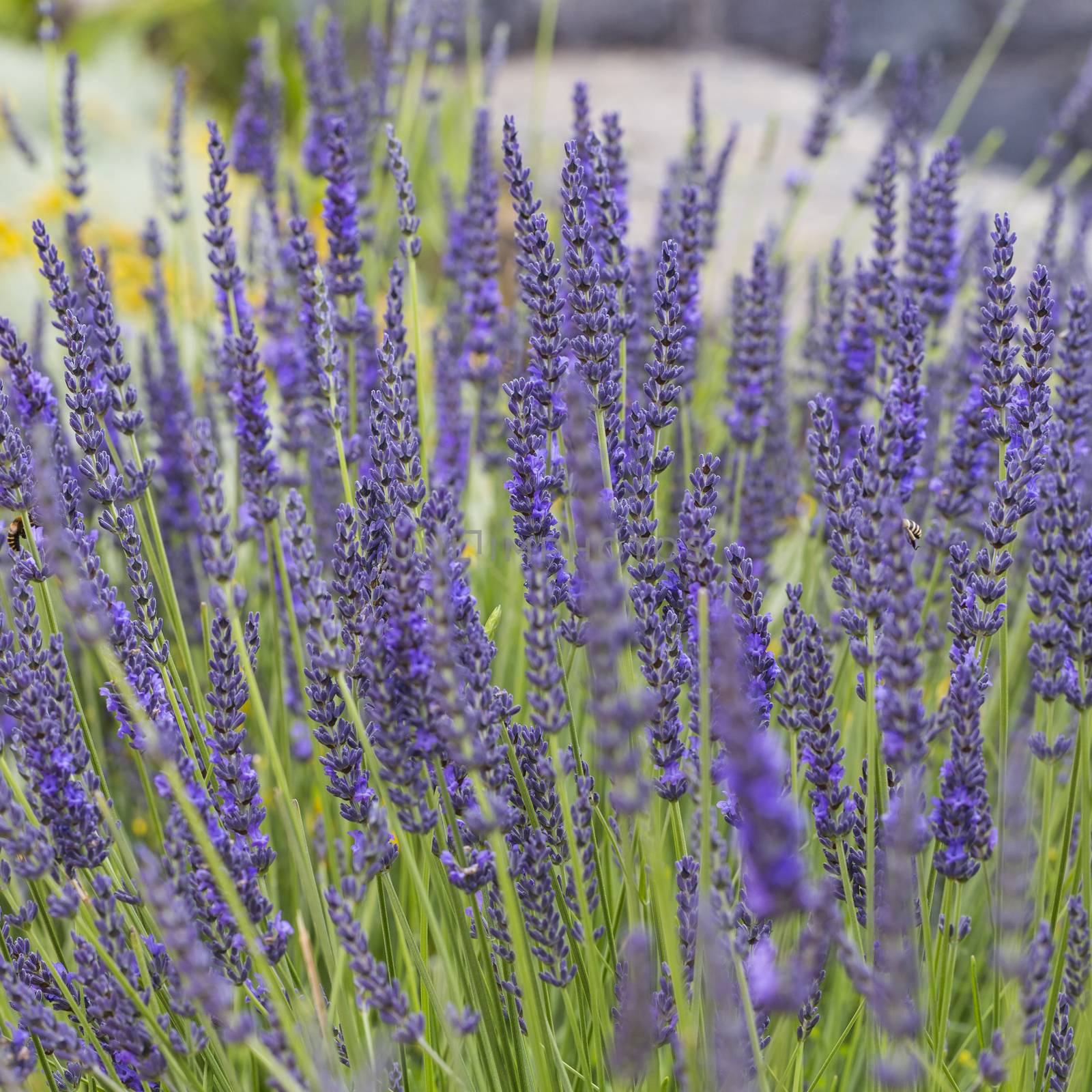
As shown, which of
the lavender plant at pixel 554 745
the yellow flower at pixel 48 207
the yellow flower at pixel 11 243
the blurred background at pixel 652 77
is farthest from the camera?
the blurred background at pixel 652 77

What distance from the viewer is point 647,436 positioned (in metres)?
1.32

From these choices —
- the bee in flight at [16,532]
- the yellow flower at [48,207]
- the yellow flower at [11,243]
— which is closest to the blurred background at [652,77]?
the yellow flower at [11,243]

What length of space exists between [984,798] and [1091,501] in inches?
53.0

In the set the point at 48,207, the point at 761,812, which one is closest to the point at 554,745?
the point at 761,812

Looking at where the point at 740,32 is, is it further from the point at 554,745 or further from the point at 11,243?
the point at 554,745

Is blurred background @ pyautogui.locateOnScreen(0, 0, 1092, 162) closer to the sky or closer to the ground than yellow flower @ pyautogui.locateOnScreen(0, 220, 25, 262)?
closer to the sky

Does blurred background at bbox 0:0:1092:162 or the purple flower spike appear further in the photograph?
blurred background at bbox 0:0:1092:162

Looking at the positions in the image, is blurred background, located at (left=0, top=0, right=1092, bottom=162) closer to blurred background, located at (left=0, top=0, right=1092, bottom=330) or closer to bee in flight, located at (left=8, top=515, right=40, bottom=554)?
blurred background, located at (left=0, top=0, right=1092, bottom=330)

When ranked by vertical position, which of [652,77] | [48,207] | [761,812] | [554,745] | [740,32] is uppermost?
[761,812]

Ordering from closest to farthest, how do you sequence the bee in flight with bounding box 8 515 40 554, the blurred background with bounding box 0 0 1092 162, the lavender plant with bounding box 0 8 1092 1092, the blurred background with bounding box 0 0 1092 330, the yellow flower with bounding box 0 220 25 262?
the lavender plant with bounding box 0 8 1092 1092 → the bee in flight with bounding box 8 515 40 554 → the yellow flower with bounding box 0 220 25 262 → the blurred background with bounding box 0 0 1092 330 → the blurred background with bounding box 0 0 1092 162

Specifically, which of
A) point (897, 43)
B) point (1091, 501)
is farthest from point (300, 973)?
point (897, 43)

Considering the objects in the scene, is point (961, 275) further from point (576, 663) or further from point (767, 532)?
point (576, 663)

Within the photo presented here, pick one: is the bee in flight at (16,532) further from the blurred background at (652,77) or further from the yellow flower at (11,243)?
the blurred background at (652,77)

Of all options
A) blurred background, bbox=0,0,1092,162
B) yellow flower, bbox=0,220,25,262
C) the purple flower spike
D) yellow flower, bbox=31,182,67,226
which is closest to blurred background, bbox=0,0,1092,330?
blurred background, bbox=0,0,1092,162
